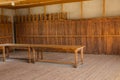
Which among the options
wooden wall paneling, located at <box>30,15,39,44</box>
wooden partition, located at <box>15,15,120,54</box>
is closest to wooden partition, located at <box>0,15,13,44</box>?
wooden partition, located at <box>15,15,120,54</box>

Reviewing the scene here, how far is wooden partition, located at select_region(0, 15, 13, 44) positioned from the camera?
11.2m

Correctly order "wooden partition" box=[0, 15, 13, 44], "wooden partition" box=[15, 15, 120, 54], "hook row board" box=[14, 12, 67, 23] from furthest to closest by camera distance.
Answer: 1. "wooden partition" box=[0, 15, 13, 44]
2. "hook row board" box=[14, 12, 67, 23]
3. "wooden partition" box=[15, 15, 120, 54]

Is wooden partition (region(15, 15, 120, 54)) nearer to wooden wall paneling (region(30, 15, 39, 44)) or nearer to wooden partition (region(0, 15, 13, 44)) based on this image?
wooden wall paneling (region(30, 15, 39, 44))

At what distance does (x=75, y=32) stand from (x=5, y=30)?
15.8 feet

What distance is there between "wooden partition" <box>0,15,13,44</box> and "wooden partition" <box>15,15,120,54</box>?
1.85 feet

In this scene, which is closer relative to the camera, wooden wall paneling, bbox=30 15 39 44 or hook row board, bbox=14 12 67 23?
hook row board, bbox=14 12 67 23

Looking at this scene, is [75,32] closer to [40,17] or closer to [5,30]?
[40,17]

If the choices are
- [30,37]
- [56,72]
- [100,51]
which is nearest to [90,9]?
[100,51]

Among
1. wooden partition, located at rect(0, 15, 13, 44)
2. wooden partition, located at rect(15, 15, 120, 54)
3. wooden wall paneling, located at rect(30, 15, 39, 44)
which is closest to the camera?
wooden partition, located at rect(15, 15, 120, 54)

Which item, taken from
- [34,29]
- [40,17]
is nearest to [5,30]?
[34,29]

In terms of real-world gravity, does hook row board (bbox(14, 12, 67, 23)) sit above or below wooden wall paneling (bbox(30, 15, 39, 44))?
above

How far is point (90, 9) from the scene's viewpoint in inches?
400

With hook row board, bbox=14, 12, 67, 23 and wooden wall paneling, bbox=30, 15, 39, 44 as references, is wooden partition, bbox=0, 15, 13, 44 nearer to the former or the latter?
hook row board, bbox=14, 12, 67, 23

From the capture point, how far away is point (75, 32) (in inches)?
405
